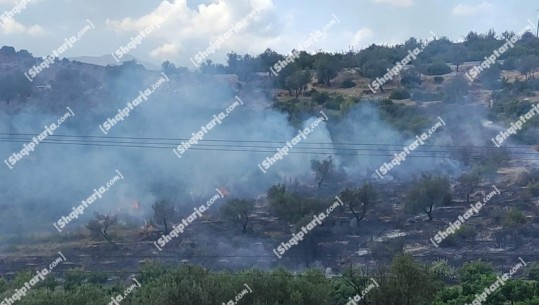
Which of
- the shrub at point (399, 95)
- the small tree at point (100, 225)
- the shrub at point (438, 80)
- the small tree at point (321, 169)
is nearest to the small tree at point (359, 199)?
the small tree at point (321, 169)

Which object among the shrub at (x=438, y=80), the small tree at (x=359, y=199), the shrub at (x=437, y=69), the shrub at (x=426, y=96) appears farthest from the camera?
the shrub at (x=437, y=69)

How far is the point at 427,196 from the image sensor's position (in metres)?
26.2

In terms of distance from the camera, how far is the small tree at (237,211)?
2616 centimetres

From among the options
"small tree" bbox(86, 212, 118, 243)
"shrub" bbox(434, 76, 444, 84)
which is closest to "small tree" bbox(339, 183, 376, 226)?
"small tree" bbox(86, 212, 118, 243)

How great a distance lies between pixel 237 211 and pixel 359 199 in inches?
200

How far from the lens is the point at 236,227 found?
26141 mm

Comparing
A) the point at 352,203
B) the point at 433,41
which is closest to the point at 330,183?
the point at 352,203

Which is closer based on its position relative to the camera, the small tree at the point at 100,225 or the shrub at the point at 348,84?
the small tree at the point at 100,225

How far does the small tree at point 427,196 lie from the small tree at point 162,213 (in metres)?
9.89

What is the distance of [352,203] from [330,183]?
13.6 feet

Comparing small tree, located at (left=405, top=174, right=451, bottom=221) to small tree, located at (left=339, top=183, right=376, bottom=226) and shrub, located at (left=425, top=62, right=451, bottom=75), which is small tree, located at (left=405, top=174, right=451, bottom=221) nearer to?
small tree, located at (left=339, top=183, right=376, bottom=226)

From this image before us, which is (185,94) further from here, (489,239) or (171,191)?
(489,239)

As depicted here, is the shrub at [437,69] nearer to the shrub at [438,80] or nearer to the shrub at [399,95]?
the shrub at [438,80]

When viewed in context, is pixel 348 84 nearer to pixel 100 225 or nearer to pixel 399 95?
pixel 399 95
